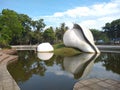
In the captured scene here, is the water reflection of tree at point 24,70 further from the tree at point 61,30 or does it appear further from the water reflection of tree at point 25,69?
the tree at point 61,30

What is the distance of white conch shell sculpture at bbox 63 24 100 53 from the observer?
26.2m

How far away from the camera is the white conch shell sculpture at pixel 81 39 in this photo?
26.2 metres

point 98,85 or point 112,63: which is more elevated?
point 98,85

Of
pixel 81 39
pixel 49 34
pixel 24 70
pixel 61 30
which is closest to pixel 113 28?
pixel 61 30

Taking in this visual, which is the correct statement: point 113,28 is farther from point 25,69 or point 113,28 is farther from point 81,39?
point 25,69

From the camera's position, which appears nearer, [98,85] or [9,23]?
[98,85]

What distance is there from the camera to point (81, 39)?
28.0m

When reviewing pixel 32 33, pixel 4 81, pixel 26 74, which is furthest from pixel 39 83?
pixel 32 33

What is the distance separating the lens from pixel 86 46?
26.2 metres

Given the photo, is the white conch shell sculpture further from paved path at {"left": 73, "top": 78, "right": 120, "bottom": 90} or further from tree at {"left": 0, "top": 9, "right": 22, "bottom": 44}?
tree at {"left": 0, "top": 9, "right": 22, "bottom": 44}

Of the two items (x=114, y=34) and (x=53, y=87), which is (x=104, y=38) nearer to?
(x=114, y=34)

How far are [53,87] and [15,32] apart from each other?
40827 millimetres

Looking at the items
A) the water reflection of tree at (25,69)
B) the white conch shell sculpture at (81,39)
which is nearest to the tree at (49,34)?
the white conch shell sculpture at (81,39)

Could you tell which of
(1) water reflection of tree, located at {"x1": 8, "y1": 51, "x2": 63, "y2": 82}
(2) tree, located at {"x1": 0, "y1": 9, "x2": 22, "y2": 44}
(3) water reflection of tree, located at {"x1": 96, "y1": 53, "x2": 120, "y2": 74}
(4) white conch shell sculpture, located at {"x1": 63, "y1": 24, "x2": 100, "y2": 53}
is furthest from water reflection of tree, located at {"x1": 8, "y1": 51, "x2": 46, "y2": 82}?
(2) tree, located at {"x1": 0, "y1": 9, "x2": 22, "y2": 44}
